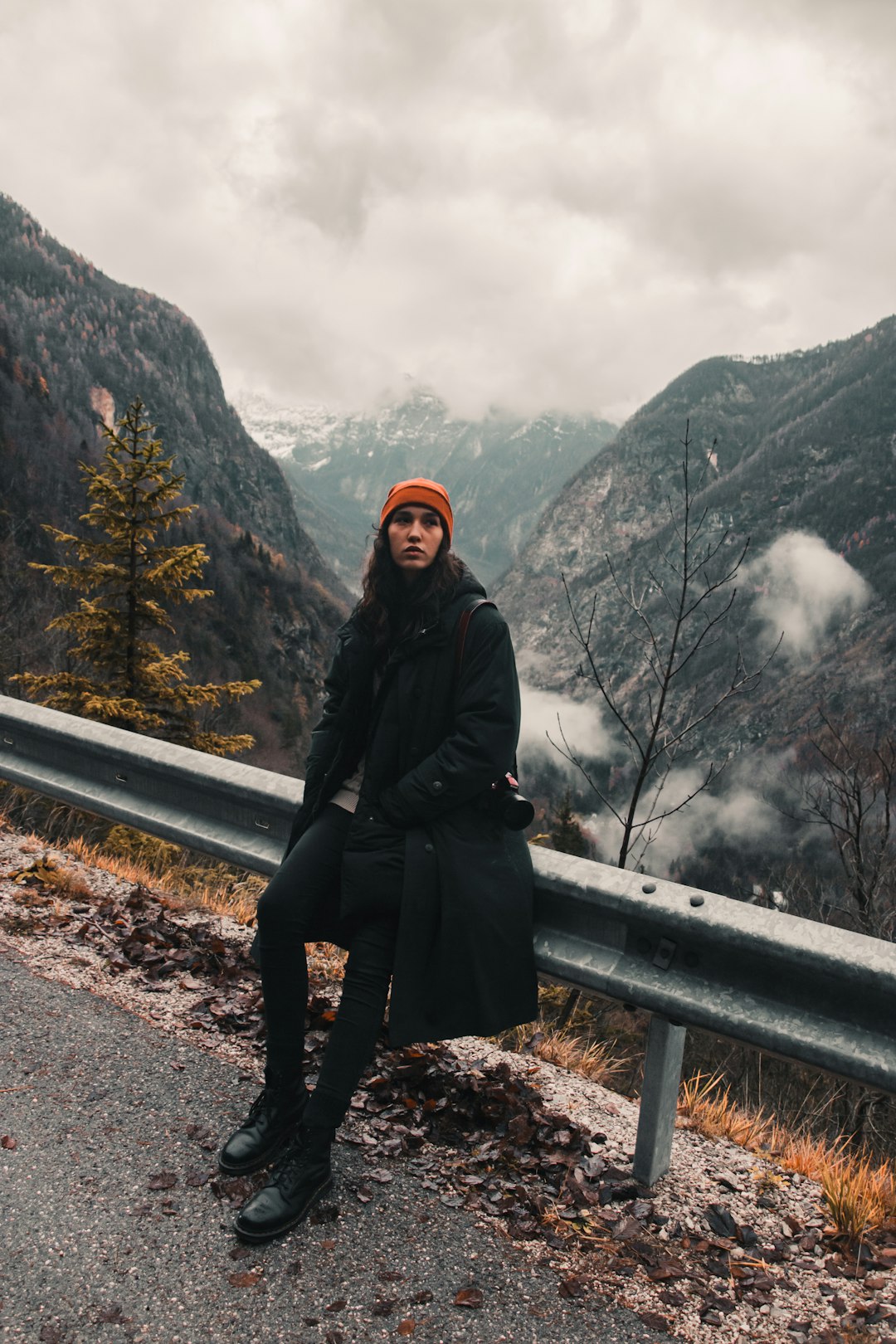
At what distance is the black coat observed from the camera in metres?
2.20

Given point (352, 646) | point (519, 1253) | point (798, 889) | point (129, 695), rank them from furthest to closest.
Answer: point (798, 889) < point (129, 695) < point (352, 646) < point (519, 1253)

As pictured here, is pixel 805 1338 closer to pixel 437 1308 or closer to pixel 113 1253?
pixel 437 1308

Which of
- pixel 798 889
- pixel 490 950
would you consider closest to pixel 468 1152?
pixel 490 950

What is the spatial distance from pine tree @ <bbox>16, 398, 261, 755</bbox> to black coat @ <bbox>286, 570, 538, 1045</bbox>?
19.5 feet

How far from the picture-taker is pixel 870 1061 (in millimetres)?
1798

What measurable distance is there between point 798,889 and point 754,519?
480 ft

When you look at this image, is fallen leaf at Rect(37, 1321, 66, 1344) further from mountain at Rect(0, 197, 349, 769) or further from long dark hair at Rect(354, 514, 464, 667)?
mountain at Rect(0, 197, 349, 769)

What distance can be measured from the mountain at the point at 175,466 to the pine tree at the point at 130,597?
0.82 m

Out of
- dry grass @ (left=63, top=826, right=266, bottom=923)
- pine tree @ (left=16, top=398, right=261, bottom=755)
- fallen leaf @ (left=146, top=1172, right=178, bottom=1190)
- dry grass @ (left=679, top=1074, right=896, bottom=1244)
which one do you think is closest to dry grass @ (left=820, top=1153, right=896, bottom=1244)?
dry grass @ (left=679, top=1074, right=896, bottom=1244)

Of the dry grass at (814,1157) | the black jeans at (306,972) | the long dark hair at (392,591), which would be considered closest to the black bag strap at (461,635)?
the long dark hair at (392,591)

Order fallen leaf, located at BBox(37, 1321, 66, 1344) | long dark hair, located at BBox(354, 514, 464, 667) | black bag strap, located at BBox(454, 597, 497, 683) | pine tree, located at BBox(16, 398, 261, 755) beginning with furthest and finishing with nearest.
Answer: pine tree, located at BBox(16, 398, 261, 755), long dark hair, located at BBox(354, 514, 464, 667), black bag strap, located at BBox(454, 597, 497, 683), fallen leaf, located at BBox(37, 1321, 66, 1344)

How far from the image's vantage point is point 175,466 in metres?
131

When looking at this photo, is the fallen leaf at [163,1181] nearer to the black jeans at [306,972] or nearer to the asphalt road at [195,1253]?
the asphalt road at [195,1253]

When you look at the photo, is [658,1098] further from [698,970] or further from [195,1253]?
[195,1253]
